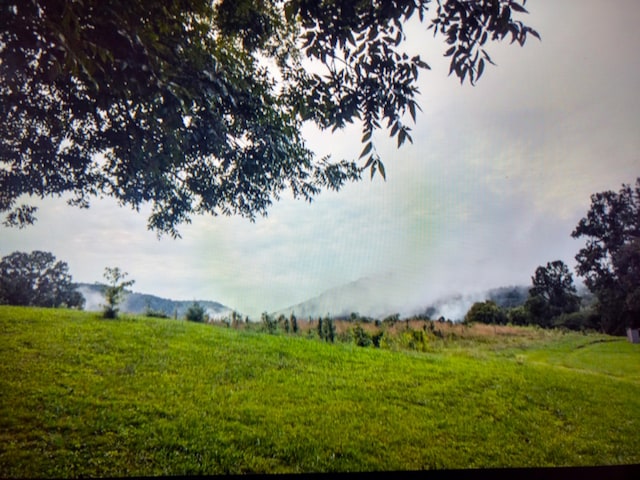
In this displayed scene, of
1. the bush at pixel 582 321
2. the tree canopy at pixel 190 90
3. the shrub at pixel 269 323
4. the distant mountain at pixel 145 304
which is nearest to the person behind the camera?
the tree canopy at pixel 190 90

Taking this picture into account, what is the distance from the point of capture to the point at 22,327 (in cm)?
204

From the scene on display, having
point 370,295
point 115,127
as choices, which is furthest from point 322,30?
point 370,295

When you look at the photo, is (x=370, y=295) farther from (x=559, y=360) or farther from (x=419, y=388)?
(x=559, y=360)

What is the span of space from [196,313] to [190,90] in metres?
1.68

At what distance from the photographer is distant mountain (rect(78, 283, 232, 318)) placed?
2.27 meters

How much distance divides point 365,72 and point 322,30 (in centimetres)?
37

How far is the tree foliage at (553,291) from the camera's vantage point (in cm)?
290

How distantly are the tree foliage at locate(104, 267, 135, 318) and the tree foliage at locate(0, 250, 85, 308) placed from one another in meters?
0.16

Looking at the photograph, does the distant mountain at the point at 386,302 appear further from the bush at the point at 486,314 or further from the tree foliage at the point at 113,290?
the tree foliage at the point at 113,290

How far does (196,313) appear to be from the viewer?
8.44 ft

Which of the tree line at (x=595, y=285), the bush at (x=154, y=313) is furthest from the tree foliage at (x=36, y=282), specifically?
the tree line at (x=595, y=285)

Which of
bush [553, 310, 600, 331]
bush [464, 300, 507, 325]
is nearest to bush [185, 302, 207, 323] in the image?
bush [464, 300, 507, 325]

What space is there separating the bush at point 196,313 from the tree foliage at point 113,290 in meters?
0.48

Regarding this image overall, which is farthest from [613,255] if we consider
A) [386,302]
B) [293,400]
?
[293,400]
